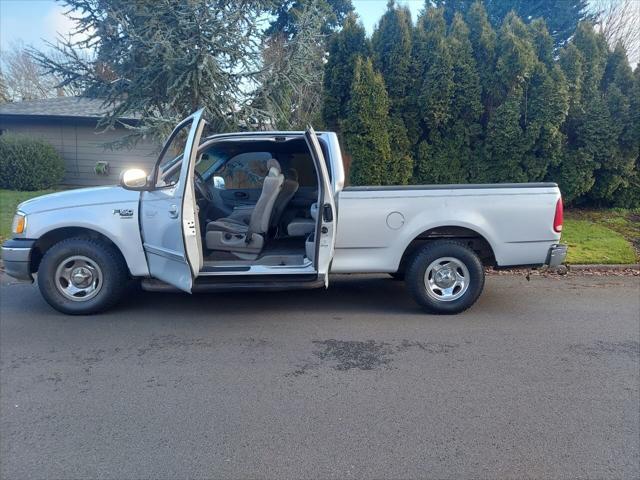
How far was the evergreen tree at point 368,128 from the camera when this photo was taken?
10.4 m

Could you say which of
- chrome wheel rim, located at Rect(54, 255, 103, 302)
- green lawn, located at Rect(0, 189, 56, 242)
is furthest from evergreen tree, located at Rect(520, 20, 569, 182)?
green lawn, located at Rect(0, 189, 56, 242)

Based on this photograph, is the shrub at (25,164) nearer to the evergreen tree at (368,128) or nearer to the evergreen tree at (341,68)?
the evergreen tree at (341,68)

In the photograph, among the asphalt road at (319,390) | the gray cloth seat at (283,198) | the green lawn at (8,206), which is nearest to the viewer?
the asphalt road at (319,390)

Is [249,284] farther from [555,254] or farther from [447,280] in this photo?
[555,254]

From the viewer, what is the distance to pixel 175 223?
15.8ft

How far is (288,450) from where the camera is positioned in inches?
116

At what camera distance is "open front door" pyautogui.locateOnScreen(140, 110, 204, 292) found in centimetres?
473

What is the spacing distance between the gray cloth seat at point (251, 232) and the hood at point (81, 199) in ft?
3.12

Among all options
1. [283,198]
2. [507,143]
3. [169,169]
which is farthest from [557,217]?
[507,143]

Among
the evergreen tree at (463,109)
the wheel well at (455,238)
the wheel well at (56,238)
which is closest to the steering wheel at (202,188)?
the wheel well at (56,238)

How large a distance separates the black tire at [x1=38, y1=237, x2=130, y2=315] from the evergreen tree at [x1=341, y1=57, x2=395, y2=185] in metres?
6.54

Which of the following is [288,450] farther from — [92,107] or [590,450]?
[92,107]

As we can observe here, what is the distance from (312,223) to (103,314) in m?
2.55

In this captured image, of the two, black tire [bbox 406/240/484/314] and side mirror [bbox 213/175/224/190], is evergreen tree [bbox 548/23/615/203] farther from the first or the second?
side mirror [bbox 213/175/224/190]
